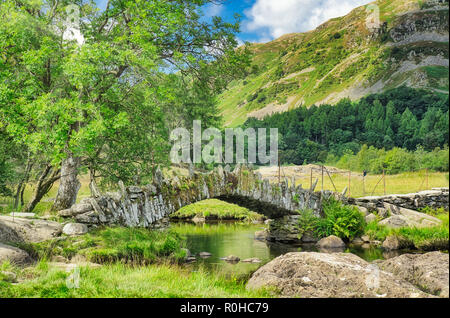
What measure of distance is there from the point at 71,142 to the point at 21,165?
9.61 metres

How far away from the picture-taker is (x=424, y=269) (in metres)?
10.6

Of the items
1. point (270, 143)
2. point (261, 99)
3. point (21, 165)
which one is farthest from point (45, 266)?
point (261, 99)

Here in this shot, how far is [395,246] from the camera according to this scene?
65.4 ft

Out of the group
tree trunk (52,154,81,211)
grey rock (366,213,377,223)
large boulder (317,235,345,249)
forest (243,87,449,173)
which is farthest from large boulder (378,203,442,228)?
forest (243,87,449,173)

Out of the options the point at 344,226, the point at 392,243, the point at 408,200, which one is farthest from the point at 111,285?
the point at 408,200

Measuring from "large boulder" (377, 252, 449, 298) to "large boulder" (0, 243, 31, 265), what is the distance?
9631mm

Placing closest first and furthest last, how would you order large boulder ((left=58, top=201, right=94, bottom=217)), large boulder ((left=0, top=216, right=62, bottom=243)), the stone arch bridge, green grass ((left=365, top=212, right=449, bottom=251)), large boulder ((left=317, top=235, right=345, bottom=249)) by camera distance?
large boulder ((left=0, top=216, right=62, bottom=243)), large boulder ((left=58, top=201, right=94, bottom=217)), the stone arch bridge, green grass ((left=365, top=212, right=449, bottom=251)), large boulder ((left=317, top=235, right=345, bottom=249))

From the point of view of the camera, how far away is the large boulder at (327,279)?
805 centimetres

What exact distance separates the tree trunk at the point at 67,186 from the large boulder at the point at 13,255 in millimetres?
6023

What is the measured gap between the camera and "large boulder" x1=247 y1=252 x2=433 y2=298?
8.05m

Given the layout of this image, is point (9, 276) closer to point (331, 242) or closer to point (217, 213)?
point (331, 242)

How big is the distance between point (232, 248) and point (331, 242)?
5.30 m

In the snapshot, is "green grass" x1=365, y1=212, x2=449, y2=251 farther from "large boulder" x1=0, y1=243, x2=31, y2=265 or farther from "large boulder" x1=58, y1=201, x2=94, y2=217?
"large boulder" x1=0, y1=243, x2=31, y2=265
